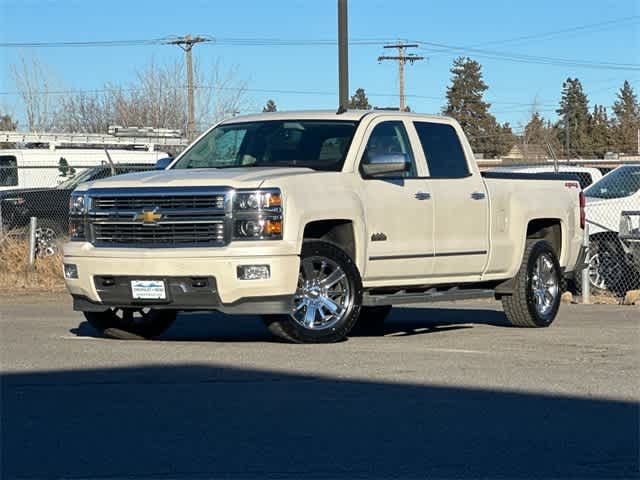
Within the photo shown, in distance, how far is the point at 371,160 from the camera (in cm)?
1196

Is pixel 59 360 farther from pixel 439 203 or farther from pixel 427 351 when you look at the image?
pixel 439 203

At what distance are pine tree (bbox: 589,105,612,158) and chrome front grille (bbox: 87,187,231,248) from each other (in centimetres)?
6977

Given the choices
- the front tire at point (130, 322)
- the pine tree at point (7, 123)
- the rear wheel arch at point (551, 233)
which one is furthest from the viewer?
the pine tree at point (7, 123)

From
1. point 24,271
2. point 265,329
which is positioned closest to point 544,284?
point 265,329

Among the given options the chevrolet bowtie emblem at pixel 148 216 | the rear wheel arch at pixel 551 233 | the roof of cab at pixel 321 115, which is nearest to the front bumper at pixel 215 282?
the chevrolet bowtie emblem at pixel 148 216

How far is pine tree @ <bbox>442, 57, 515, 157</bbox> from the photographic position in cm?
9019

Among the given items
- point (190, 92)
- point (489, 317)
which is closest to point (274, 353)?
point (489, 317)

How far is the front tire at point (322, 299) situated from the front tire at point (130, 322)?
60.7 inches

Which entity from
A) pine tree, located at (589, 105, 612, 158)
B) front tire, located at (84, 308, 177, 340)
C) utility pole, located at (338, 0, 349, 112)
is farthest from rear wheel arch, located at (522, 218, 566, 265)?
pine tree, located at (589, 105, 612, 158)

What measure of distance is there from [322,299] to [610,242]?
8798 mm

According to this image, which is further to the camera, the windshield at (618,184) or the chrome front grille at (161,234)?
the windshield at (618,184)

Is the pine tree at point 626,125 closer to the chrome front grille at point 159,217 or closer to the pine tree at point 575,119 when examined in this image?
the pine tree at point 575,119

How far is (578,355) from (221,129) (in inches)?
161

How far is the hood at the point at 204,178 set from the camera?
36.2ft
